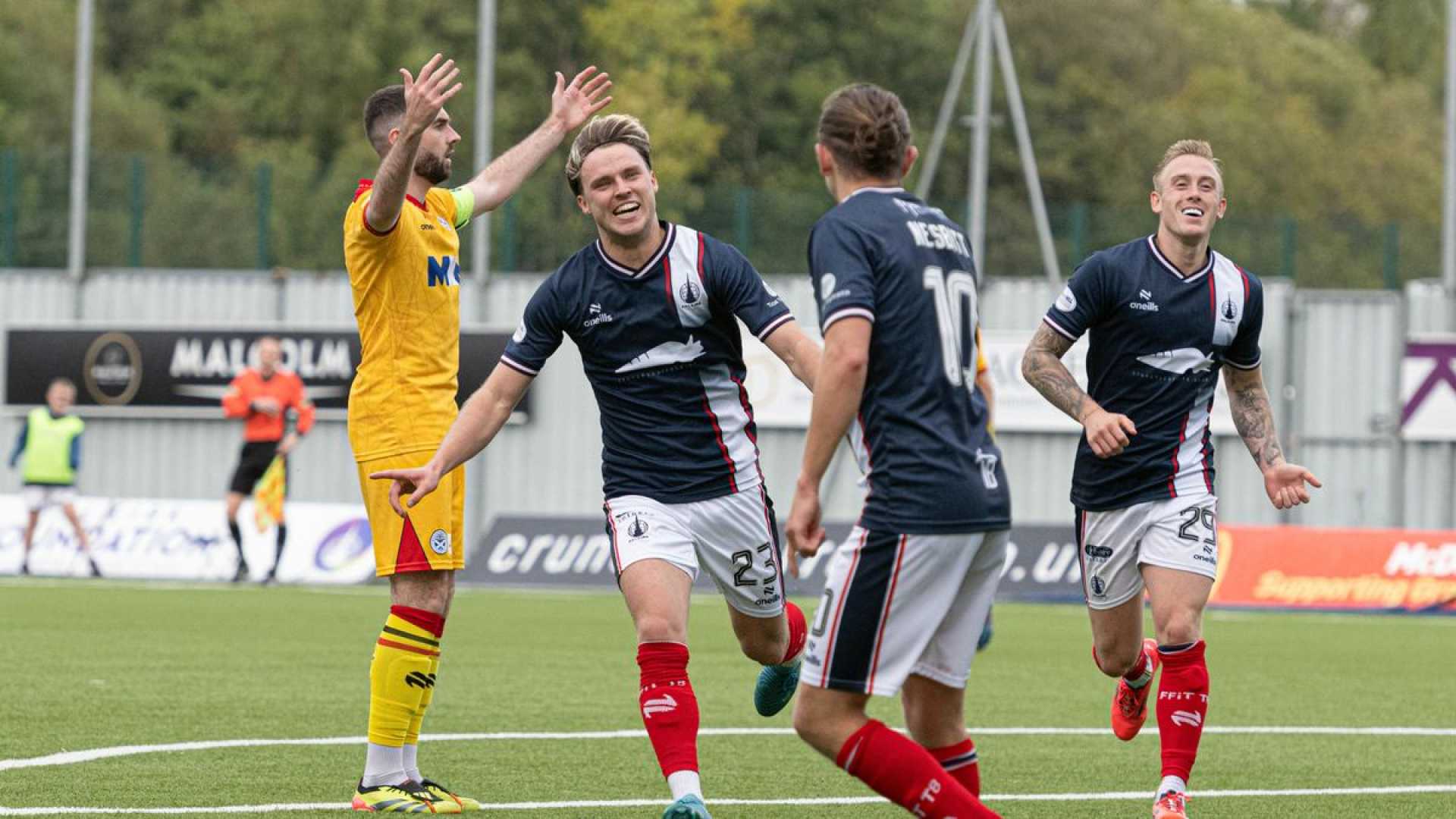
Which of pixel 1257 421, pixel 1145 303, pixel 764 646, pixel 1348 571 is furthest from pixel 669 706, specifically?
pixel 1348 571

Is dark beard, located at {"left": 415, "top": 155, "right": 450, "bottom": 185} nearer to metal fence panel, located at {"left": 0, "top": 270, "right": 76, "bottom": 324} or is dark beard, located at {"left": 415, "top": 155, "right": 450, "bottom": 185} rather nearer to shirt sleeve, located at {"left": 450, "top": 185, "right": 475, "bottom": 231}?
shirt sleeve, located at {"left": 450, "top": 185, "right": 475, "bottom": 231}

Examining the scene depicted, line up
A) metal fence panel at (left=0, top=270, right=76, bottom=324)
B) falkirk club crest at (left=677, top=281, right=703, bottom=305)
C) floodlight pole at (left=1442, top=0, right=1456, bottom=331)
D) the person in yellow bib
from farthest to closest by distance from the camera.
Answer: metal fence panel at (left=0, top=270, right=76, bottom=324) → floodlight pole at (left=1442, top=0, right=1456, bottom=331) → the person in yellow bib → falkirk club crest at (left=677, top=281, right=703, bottom=305)

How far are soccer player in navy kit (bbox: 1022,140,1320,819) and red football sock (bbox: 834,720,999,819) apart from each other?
2.14 metres

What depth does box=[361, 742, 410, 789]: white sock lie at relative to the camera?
7.43 meters

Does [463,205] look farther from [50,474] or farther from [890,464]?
[50,474]

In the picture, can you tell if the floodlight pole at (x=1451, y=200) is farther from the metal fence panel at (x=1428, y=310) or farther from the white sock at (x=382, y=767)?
the white sock at (x=382, y=767)

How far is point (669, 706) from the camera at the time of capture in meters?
6.73

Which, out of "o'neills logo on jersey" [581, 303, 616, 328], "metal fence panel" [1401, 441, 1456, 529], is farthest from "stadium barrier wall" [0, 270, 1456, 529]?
"o'neills logo on jersey" [581, 303, 616, 328]

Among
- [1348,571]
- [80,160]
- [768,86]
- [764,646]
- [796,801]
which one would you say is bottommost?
[1348,571]

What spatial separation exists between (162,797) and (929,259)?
11.0 ft

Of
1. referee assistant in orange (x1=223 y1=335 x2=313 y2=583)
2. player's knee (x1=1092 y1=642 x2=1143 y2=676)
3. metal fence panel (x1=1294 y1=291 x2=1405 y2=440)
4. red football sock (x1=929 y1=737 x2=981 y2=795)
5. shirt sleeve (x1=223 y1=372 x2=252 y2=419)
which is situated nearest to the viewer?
red football sock (x1=929 y1=737 x2=981 y2=795)

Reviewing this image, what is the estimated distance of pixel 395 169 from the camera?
7.23 metres

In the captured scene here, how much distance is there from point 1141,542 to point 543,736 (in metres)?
3.01

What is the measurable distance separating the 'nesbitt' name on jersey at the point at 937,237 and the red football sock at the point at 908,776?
1.24 meters
